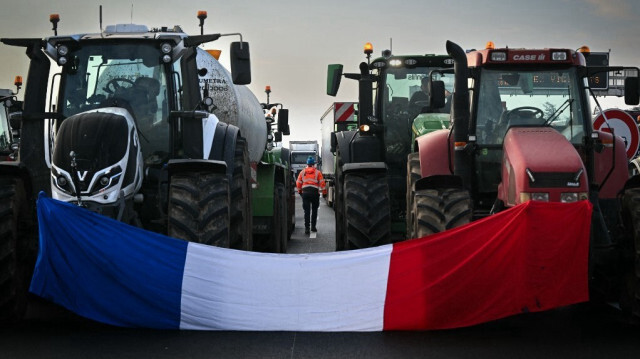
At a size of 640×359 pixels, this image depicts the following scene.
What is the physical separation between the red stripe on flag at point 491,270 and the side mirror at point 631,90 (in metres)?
2.37

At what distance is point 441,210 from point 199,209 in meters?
2.56

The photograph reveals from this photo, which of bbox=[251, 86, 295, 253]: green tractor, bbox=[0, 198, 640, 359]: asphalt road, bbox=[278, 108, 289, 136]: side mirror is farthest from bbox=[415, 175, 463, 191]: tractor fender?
bbox=[278, 108, 289, 136]: side mirror

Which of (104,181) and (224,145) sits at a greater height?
(224,145)

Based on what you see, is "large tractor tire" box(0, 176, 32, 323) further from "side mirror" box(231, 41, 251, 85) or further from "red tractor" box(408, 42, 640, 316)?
"red tractor" box(408, 42, 640, 316)

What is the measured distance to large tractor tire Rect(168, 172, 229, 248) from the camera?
9766 millimetres

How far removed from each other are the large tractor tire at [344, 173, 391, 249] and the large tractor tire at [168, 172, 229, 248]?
9.37ft

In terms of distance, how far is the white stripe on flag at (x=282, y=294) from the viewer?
909 centimetres

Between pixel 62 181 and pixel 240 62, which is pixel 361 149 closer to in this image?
pixel 240 62

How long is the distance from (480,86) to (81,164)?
4.76 meters

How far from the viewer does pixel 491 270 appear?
360 inches

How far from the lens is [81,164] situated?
378 inches

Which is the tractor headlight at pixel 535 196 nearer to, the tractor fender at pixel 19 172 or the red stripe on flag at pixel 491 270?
the red stripe on flag at pixel 491 270

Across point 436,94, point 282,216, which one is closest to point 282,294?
point 436,94

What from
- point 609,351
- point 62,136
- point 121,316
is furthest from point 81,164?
point 609,351
